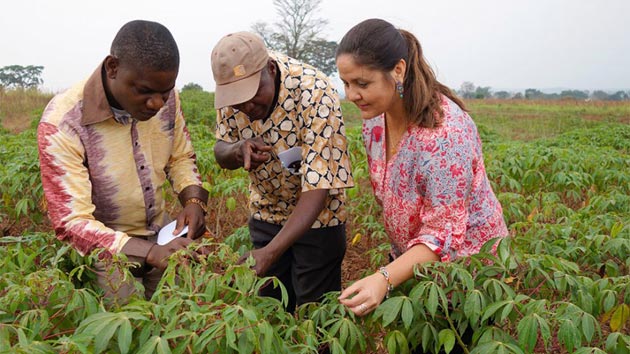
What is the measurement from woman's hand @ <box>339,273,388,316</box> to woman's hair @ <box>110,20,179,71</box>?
0.81 m

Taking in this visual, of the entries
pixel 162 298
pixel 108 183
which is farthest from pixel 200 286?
pixel 108 183

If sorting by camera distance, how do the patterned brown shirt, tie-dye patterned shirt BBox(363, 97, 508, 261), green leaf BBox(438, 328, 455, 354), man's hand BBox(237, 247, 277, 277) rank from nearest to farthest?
green leaf BBox(438, 328, 455, 354), tie-dye patterned shirt BBox(363, 97, 508, 261), man's hand BBox(237, 247, 277, 277), the patterned brown shirt

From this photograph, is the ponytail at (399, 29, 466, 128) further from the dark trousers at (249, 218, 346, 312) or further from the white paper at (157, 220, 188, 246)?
the white paper at (157, 220, 188, 246)

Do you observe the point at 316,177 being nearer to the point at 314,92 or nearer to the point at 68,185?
the point at 314,92

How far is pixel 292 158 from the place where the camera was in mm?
1901

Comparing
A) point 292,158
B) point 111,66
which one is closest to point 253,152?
point 292,158

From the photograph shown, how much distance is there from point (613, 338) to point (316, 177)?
0.92 m

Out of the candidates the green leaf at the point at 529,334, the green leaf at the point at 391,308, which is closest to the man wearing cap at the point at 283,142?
the green leaf at the point at 391,308

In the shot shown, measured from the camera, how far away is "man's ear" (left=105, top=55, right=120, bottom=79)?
66.5 inches

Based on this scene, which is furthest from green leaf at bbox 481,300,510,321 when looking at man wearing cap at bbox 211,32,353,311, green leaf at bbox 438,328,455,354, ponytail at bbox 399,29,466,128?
man wearing cap at bbox 211,32,353,311

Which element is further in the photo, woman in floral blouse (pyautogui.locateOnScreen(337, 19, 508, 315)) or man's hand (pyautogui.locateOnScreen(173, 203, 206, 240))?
man's hand (pyautogui.locateOnScreen(173, 203, 206, 240))

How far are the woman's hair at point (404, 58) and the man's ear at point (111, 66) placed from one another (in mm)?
647

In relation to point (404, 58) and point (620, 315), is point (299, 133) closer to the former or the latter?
point (404, 58)

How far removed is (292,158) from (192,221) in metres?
0.41
